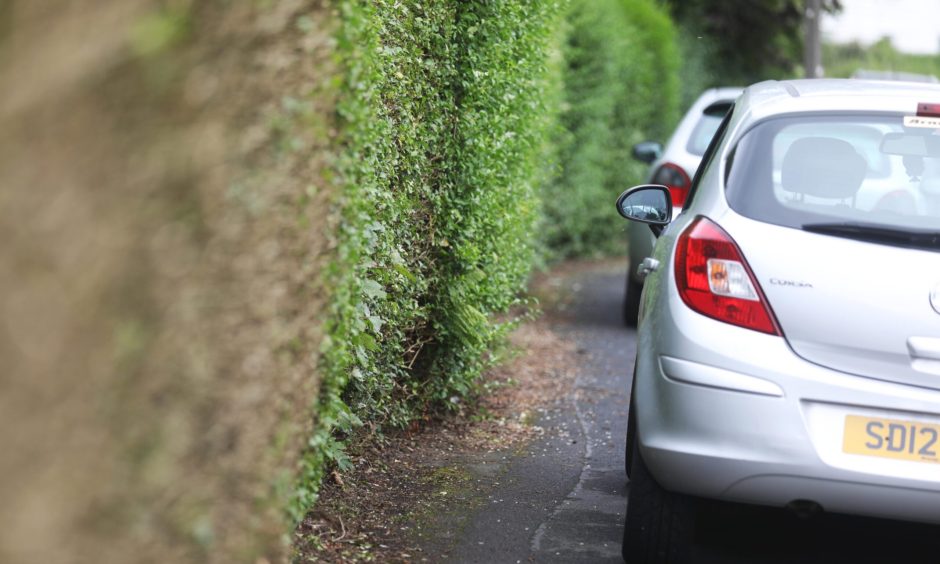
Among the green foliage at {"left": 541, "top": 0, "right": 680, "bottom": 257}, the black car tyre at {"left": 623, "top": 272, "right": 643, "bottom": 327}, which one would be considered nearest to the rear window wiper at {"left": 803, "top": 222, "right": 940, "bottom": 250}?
the black car tyre at {"left": 623, "top": 272, "right": 643, "bottom": 327}

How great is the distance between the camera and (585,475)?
20.0 feet

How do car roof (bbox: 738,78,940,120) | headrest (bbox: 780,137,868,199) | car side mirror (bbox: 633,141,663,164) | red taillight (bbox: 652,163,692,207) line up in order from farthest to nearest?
car side mirror (bbox: 633,141,663,164)
red taillight (bbox: 652,163,692,207)
car roof (bbox: 738,78,940,120)
headrest (bbox: 780,137,868,199)

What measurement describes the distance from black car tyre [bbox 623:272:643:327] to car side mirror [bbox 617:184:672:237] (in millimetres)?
4957

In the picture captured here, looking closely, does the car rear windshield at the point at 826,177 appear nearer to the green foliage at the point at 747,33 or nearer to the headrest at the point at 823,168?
the headrest at the point at 823,168

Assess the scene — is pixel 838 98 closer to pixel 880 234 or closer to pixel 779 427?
pixel 880 234

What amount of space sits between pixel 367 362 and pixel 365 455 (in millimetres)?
808

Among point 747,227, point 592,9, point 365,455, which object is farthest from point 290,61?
point 592,9

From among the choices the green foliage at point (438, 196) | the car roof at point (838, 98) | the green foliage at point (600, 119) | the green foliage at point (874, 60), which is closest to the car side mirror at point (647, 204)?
the car roof at point (838, 98)

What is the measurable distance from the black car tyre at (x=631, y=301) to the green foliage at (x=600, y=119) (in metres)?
2.50

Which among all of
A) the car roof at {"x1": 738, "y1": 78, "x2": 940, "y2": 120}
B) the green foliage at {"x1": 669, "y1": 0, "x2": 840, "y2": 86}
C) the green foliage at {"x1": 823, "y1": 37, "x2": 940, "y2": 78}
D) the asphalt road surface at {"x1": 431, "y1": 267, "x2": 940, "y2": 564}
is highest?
the car roof at {"x1": 738, "y1": 78, "x2": 940, "y2": 120}

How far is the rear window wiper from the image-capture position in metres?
4.22

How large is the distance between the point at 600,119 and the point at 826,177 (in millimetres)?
11419

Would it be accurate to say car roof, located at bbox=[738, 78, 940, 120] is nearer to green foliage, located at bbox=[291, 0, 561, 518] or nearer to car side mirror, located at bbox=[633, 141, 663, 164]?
green foliage, located at bbox=[291, 0, 561, 518]

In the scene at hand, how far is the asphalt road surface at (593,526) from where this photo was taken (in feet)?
16.2
